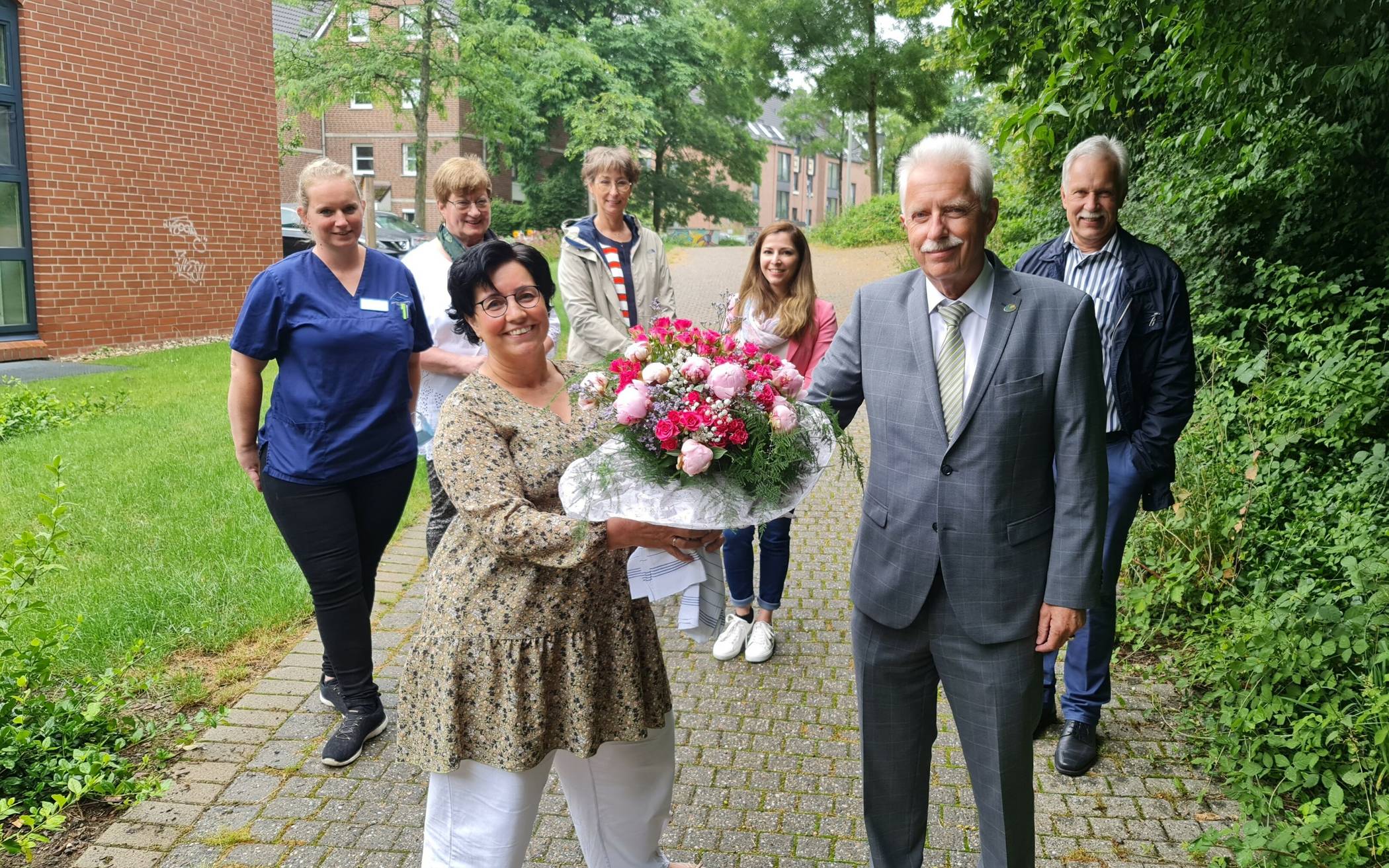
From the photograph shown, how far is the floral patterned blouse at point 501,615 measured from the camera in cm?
251

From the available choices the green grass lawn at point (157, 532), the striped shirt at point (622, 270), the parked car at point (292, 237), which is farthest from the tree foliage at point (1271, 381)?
the parked car at point (292, 237)

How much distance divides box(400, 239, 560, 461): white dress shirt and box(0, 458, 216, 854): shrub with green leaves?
1.44 metres

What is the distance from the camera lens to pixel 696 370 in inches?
98.0

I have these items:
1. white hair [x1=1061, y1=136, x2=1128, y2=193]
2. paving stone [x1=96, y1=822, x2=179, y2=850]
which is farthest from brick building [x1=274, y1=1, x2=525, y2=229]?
white hair [x1=1061, y1=136, x2=1128, y2=193]

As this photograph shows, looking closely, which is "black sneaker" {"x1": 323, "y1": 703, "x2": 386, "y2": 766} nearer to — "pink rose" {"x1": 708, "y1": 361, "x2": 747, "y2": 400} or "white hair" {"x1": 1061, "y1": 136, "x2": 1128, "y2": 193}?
"pink rose" {"x1": 708, "y1": 361, "x2": 747, "y2": 400}

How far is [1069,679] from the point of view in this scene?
409cm

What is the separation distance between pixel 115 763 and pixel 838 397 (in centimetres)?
317

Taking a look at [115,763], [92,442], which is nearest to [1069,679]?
[115,763]

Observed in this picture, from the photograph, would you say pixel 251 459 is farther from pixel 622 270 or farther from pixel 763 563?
pixel 763 563

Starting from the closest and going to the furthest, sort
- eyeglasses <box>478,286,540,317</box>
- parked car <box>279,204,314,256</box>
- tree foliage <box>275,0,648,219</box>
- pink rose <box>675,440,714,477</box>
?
1. pink rose <box>675,440,714,477</box>
2. eyeglasses <box>478,286,540,317</box>
3. parked car <box>279,204,314,256</box>
4. tree foliage <box>275,0,648,219</box>

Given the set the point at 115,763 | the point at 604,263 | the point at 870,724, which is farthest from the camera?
the point at 604,263

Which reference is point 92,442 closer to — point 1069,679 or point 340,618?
point 340,618

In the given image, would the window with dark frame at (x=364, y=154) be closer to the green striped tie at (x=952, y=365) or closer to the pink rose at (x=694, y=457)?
the green striped tie at (x=952, y=365)

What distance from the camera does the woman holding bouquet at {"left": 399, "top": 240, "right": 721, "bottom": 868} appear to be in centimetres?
250
